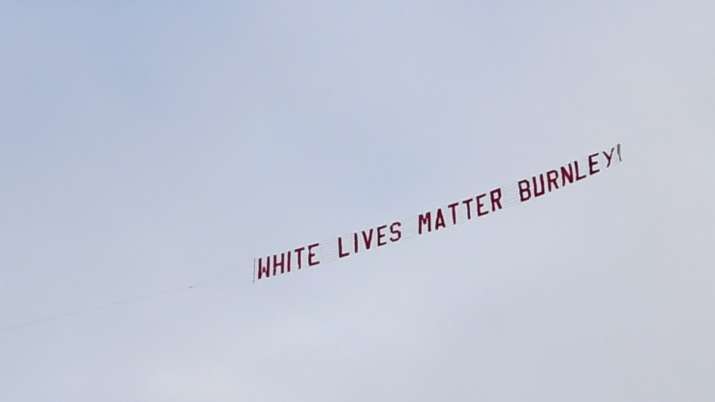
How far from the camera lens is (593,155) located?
30078 millimetres

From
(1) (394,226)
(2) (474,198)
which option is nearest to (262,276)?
(1) (394,226)

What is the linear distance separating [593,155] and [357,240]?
7897 mm

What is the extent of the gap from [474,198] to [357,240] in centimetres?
401

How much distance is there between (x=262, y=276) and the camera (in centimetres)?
3238

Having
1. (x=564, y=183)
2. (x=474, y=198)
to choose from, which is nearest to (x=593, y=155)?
(x=564, y=183)

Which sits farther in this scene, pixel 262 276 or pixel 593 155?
pixel 262 276

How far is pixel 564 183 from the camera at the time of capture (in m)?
30.3

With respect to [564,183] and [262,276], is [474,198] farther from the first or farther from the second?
[262,276]

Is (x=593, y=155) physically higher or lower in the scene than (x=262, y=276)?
higher

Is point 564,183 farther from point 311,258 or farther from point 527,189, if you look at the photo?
point 311,258

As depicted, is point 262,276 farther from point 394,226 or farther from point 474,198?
point 474,198

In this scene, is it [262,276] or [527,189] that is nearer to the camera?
[527,189]

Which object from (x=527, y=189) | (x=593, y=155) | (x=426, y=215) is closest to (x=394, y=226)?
(x=426, y=215)

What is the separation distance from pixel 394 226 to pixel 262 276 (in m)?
4.68
